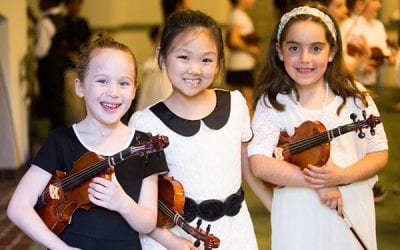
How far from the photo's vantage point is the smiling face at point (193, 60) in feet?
7.50

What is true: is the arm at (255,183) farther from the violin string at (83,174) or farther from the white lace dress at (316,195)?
the violin string at (83,174)

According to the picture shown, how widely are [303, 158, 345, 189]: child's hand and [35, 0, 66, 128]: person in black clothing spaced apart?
4557 mm

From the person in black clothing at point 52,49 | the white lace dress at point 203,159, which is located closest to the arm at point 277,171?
the white lace dress at point 203,159

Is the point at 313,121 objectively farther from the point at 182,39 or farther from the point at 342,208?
the point at 182,39

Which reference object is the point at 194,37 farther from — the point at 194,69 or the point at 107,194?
the point at 107,194

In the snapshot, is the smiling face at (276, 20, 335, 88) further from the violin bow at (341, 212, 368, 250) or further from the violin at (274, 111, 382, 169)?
the violin bow at (341, 212, 368, 250)

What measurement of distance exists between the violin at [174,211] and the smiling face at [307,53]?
591mm

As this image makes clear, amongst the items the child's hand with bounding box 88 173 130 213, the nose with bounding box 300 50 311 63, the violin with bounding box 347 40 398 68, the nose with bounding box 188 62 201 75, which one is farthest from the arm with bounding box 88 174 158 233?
the violin with bounding box 347 40 398 68

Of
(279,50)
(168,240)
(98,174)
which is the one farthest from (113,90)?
(279,50)

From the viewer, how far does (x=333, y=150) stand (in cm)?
254

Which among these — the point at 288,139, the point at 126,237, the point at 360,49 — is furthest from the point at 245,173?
the point at 360,49

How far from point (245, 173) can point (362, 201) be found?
0.42 meters

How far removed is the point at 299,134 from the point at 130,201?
67 cm

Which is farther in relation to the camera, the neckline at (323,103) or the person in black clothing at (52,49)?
the person in black clothing at (52,49)
